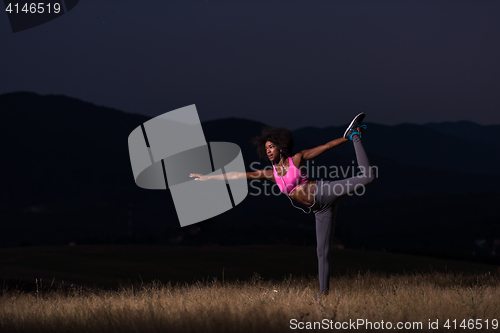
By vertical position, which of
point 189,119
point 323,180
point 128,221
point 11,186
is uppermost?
point 189,119

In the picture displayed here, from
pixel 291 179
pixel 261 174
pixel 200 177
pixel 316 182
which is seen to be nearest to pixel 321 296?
pixel 316 182

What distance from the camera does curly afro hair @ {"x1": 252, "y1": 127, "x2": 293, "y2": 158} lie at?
30.7 feet

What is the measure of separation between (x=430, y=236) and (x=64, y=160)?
119228 millimetres

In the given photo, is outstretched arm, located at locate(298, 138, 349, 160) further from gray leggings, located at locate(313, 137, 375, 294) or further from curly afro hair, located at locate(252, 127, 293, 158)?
curly afro hair, located at locate(252, 127, 293, 158)

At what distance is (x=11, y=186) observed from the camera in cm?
14350

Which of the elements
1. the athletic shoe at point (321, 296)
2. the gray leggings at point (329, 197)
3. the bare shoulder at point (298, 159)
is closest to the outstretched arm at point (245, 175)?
the bare shoulder at point (298, 159)

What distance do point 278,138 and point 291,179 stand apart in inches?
31.9

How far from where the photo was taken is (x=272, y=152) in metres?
9.40

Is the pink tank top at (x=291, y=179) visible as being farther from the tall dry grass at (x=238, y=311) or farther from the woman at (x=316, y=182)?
the tall dry grass at (x=238, y=311)

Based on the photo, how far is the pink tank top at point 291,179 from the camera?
29.9 ft

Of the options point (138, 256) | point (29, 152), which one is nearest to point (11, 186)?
point (29, 152)

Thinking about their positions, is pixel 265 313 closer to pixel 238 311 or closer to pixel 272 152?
pixel 238 311

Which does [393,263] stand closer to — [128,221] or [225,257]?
[225,257]

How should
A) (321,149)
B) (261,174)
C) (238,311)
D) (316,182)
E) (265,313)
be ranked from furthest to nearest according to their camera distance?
(261,174) < (316,182) < (321,149) < (238,311) < (265,313)
